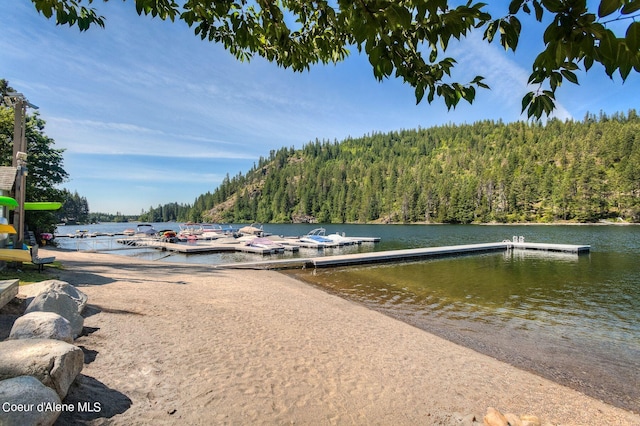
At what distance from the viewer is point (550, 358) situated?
8648 mm

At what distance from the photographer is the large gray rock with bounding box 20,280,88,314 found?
6484mm

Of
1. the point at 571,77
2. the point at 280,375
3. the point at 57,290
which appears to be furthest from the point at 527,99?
the point at 57,290

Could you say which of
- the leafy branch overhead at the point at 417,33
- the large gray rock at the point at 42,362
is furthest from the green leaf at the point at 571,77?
the large gray rock at the point at 42,362

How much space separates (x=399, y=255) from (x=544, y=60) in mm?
29426

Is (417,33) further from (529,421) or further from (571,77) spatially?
(529,421)

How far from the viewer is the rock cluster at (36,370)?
3.00 metres

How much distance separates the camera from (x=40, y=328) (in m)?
4.72

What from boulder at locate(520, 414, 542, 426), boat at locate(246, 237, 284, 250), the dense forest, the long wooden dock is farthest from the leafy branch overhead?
the dense forest

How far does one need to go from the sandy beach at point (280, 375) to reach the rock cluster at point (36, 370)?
1.51 ft

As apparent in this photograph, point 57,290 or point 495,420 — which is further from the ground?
point 57,290

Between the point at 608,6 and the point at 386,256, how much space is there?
28.5m

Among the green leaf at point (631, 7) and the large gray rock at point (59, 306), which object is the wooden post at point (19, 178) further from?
the green leaf at point (631, 7)

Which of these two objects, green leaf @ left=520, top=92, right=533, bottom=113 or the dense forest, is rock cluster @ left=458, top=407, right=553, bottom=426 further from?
the dense forest

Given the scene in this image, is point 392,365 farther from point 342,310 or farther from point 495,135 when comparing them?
point 495,135
